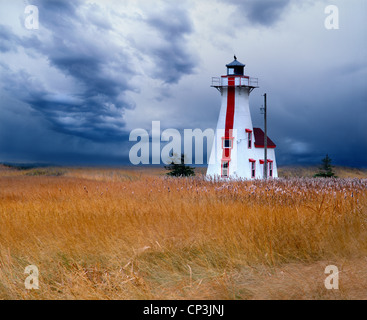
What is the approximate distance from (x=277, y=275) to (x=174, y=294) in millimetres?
1646

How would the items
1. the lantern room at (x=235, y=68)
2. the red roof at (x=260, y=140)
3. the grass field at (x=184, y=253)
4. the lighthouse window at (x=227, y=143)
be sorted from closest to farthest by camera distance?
the grass field at (x=184, y=253)
the lighthouse window at (x=227, y=143)
the lantern room at (x=235, y=68)
the red roof at (x=260, y=140)

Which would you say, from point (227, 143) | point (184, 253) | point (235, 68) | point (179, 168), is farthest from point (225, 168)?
point (184, 253)

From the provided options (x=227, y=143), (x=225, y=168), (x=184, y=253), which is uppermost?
(x=227, y=143)

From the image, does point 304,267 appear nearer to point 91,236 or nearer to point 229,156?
point 91,236

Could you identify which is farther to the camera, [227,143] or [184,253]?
[227,143]

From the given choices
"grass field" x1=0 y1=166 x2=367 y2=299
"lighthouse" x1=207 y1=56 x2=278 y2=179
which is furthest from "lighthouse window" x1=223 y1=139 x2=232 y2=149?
"grass field" x1=0 y1=166 x2=367 y2=299

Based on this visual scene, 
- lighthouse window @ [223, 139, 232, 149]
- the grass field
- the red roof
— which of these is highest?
the red roof

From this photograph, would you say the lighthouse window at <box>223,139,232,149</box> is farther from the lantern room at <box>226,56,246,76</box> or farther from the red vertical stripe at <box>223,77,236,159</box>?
the lantern room at <box>226,56,246,76</box>

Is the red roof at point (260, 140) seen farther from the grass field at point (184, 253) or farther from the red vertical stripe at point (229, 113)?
the grass field at point (184, 253)

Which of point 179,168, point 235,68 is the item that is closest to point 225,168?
point 179,168

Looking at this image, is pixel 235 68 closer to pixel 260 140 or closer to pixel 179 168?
pixel 260 140

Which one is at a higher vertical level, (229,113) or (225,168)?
(229,113)

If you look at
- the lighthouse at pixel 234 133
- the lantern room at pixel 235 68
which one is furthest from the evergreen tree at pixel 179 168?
the lantern room at pixel 235 68
